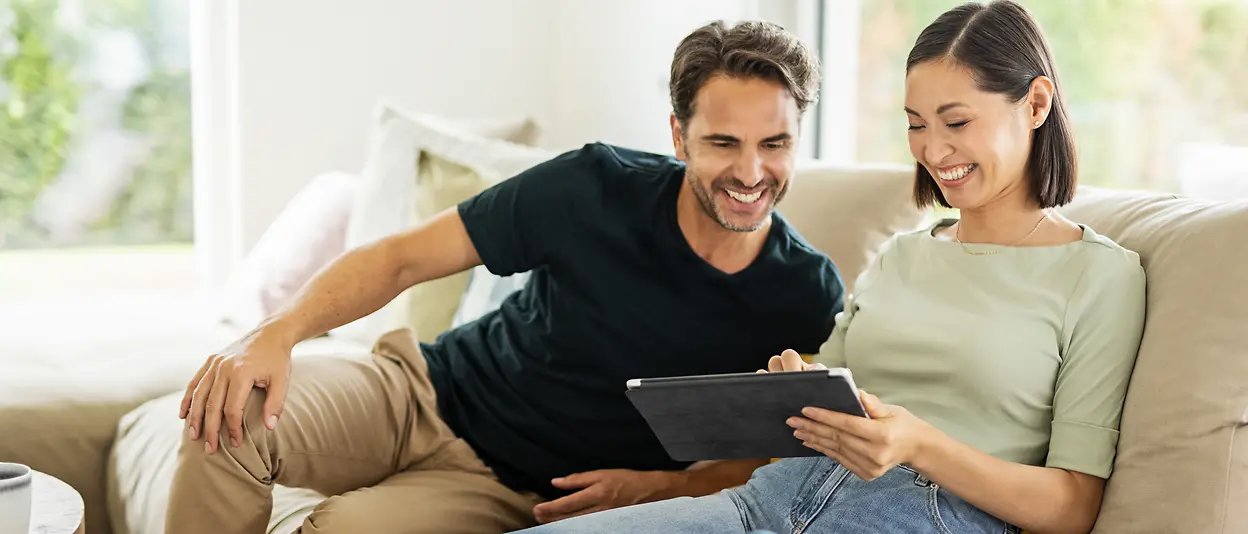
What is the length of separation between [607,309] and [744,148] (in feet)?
0.97

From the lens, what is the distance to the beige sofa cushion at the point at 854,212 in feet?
6.15

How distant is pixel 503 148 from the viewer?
8.03 feet

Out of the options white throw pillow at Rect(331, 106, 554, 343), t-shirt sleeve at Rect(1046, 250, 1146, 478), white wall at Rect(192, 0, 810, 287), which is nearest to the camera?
t-shirt sleeve at Rect(1046, 250, 1146, 478)

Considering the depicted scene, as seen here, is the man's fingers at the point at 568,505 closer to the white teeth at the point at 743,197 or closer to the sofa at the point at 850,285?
the sofa at the point at 850,285

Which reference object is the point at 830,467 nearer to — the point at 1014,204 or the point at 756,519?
the point at 756,519

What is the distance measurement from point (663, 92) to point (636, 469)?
160 cm

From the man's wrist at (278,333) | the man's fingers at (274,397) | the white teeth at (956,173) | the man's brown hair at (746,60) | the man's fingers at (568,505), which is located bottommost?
the man's fingers at (568,505)

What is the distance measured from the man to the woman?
0.78ft

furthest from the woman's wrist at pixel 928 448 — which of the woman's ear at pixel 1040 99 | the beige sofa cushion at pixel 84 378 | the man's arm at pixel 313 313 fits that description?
the beige sofa cushion at pixel 84 378

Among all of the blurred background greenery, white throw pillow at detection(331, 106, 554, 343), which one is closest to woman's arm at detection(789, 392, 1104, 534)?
white throw pillow at detection(331, 106, 554, 343)

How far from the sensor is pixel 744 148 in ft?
5.23

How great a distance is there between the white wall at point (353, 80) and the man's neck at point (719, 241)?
1585 mm

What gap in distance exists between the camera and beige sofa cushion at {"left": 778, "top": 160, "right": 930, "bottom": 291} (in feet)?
6.15

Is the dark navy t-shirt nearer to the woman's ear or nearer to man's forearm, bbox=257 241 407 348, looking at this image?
man's forearm, bbox=257 241 407 348
